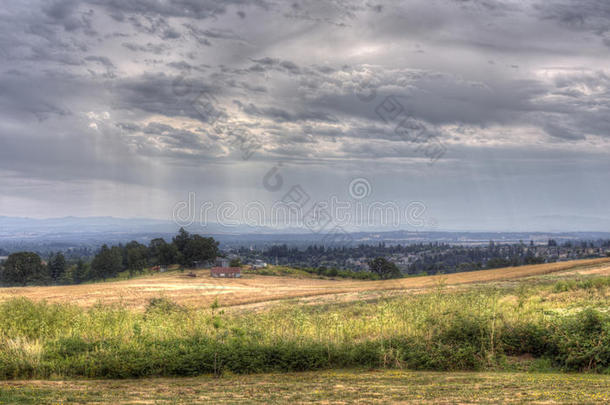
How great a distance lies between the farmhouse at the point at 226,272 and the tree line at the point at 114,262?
10.9 metres

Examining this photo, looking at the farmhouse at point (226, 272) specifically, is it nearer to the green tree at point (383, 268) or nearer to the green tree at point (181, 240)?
the green tree at point (181, 240)

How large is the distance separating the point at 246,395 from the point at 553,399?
18.8ft

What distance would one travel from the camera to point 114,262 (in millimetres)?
91750

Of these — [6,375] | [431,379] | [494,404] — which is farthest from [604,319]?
[6,375]

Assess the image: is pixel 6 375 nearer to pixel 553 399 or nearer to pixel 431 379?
pixel 431 379

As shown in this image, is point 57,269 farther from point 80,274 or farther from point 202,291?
point 202,291

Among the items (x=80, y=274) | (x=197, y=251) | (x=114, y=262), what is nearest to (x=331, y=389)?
(x=197, y=251)

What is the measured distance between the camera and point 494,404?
28.8ft

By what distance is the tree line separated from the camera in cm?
8238

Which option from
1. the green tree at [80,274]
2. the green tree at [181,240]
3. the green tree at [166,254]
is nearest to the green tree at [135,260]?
the green tree at [166,254]

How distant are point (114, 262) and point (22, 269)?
48.6 ft

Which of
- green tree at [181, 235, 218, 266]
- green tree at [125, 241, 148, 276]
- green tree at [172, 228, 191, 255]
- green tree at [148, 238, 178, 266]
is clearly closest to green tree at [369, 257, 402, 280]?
green tree at [181, 235, 218, 266]

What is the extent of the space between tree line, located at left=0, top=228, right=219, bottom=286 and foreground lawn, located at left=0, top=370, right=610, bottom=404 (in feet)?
236

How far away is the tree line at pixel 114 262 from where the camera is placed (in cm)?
8238
